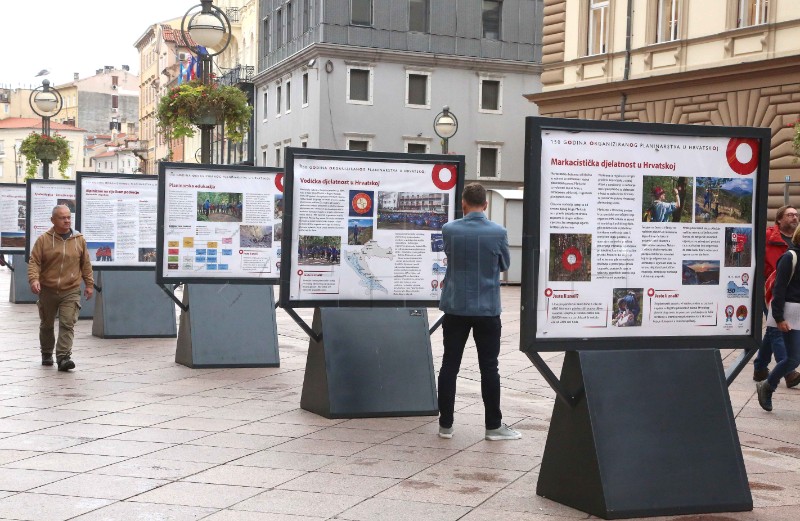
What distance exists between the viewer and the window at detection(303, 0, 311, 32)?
5179 centimetres

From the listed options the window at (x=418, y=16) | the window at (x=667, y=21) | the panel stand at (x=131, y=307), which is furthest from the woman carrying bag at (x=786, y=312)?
the window at (x=418, y=16)

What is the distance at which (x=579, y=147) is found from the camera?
6715 mm

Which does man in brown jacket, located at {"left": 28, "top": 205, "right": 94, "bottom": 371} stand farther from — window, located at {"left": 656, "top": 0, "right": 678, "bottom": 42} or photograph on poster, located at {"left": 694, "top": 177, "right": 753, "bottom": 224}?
window, located at {"left": 656, "top": 0, "right": 678, "bottom": 42}

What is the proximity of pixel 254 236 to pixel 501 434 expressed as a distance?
551 centimetres

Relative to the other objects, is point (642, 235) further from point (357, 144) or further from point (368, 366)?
point (357, 144)

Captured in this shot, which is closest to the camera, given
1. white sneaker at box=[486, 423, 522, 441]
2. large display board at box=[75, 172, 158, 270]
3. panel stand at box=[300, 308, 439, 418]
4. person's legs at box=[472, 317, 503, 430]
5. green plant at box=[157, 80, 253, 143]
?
person's legs at box=[472, 317, 503, 430]

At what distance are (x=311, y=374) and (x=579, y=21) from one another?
23767 mm

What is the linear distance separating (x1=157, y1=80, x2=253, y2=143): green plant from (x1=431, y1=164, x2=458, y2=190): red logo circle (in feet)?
26.3

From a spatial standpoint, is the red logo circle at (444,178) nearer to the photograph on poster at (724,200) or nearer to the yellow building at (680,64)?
the photograph on poster at (724,200)

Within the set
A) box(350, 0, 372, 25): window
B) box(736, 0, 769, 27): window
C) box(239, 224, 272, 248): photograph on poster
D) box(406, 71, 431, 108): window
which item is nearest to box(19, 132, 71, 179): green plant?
box(350, 0, 372, 25): window

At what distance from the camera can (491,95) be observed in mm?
53125

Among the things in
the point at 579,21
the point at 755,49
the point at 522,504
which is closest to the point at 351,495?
the point at 522,504

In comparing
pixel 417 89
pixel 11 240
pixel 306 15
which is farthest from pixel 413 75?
pixel 11 240

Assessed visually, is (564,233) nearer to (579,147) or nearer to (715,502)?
(579,147)
